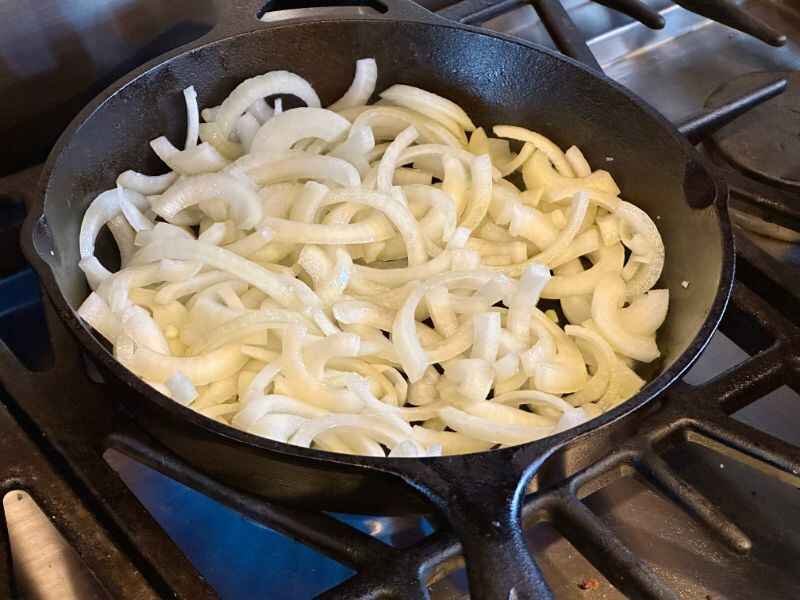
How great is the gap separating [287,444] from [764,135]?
0.79 meters

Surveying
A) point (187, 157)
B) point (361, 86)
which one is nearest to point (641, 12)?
point (361, 86)

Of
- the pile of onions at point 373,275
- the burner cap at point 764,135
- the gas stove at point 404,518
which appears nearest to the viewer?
the gas stove at point 404,518

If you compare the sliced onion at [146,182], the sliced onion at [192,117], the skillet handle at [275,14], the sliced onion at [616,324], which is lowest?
the sliced onion at [616,324]

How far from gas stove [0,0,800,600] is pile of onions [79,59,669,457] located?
67mm

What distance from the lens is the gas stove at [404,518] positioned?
26.1 inches

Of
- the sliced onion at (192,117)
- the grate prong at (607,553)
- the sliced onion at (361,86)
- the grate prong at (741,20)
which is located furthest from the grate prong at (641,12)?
the grate prong at (607,553)

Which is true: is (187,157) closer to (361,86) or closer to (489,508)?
(361,86)

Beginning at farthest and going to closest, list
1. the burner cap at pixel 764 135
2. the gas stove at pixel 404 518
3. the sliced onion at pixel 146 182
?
the burner cap at pixel 764 135 < the sliced onion at pixel 146 182 < the gas stove at pixel 404 518

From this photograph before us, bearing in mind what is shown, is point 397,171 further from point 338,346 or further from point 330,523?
point 330,523

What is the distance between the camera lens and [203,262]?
0.86 meters

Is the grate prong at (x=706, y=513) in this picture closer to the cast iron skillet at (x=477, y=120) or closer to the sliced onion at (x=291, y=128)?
the cast iron skillet at (x=477, y=120)

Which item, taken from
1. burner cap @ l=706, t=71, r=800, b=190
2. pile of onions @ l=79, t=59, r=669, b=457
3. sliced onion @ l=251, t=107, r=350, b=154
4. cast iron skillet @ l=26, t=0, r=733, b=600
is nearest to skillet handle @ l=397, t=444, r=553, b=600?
cast iron skillet @ l=26, t=0, r=733, b=600

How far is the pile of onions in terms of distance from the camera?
0.79m

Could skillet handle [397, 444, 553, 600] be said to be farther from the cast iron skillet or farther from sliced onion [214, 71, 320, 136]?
sliced onion [214, 71, 320, 136]
